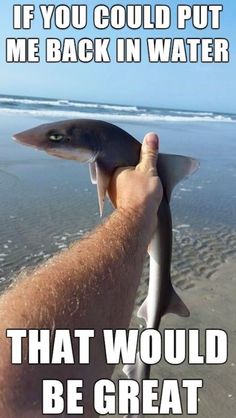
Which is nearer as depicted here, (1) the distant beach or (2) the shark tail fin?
(2) the shark tail fin

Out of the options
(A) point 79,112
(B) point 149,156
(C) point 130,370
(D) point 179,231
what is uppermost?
(B) point 149,156

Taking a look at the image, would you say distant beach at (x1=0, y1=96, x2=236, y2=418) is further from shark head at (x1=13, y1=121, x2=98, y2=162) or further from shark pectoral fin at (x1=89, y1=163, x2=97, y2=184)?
shark head at (x1=13, y1=121, x2=98, y2=162)

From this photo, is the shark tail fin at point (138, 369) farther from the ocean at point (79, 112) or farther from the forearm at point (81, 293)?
the ocean at point (79, 112)

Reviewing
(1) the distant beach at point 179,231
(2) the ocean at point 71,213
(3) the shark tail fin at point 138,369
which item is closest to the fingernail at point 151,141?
(3) the shark tail fin at point 138,369

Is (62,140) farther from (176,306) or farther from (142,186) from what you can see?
(176,306)

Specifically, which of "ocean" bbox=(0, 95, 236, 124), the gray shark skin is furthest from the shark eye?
"ocean" bbox=(0, 95, 236, 124)

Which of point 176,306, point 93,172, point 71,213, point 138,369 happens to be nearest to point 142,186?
point 93,172

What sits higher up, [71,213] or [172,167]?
[172,167]

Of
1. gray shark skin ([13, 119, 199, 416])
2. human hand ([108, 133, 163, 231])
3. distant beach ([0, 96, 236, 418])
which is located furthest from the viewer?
distant beach ([0, 96, 236, 418])
